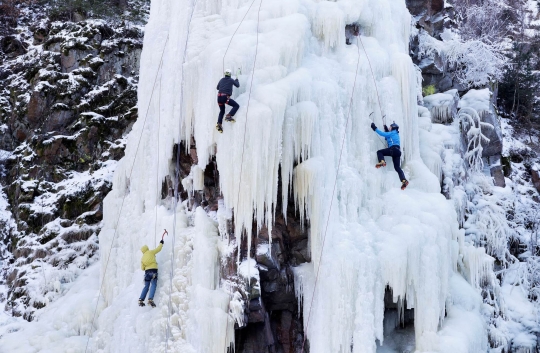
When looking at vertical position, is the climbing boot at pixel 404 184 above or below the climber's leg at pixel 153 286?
above

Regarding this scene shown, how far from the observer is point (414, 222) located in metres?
8.26

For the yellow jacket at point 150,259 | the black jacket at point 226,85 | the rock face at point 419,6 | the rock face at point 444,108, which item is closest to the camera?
the black jacket at point 226,85

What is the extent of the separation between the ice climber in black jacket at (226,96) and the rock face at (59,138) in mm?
6093

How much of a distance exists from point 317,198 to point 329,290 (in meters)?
1.40

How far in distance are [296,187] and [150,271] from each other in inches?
107

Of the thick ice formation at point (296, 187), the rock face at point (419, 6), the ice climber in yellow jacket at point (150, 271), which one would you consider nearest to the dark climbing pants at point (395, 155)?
the thick ice formation at point (296, 187)

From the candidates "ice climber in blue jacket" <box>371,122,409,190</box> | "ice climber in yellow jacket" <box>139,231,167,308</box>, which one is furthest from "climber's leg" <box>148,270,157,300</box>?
"ice climber in blue jacket" <box>371,122,409,190</box>

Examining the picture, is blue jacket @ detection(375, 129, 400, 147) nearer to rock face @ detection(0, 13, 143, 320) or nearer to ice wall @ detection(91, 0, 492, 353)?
ice wall @ detection(91, 0, 492, 353)

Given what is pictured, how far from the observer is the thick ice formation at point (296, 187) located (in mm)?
7703

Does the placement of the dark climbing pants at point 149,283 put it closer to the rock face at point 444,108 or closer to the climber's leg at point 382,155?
the climber's leg at point 382,155

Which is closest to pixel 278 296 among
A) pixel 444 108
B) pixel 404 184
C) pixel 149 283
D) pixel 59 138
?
pixel 149 283

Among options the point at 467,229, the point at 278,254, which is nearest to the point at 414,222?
the point at 278,254

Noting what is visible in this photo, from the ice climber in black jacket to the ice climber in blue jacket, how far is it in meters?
2.45

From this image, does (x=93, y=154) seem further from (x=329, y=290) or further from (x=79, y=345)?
(x=329, y=290)
